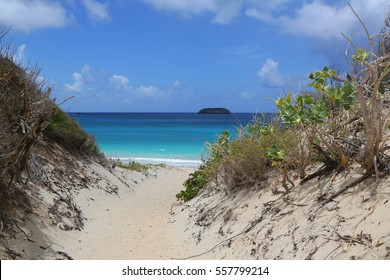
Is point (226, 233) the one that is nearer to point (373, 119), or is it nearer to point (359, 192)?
point (359, 192)

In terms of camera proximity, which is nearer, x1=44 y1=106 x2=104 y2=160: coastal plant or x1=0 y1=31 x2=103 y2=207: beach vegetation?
x1=0 y1=31 x2=103 y2=207: beach vegetation

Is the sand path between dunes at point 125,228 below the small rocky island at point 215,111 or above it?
below

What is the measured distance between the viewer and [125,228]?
978 cm

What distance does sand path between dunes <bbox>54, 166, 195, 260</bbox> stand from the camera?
7.89 m

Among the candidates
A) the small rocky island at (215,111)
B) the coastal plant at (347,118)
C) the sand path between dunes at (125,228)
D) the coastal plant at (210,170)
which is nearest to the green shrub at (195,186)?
the coastal plant at (210,170)

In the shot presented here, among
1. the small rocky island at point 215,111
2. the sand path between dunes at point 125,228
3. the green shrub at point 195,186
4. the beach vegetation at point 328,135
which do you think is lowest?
the sand path between dunes at point 125,228

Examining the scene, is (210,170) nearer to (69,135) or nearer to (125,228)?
(125,228)

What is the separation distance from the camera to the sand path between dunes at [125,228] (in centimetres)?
789

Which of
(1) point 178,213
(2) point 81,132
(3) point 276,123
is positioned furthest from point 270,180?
(2) point 81,132

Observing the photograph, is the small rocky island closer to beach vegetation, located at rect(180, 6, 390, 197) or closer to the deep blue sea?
the deep blue sea

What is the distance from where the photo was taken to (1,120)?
7.48 metres

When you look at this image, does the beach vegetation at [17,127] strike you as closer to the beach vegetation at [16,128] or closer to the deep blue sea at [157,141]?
the beach vegetation at [16,128]

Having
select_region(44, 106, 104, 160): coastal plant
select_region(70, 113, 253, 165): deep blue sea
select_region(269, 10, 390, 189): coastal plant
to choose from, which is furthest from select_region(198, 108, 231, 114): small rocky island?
select_region(269, 10, 390, 189): coastal plant

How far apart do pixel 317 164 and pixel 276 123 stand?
2407 mm
